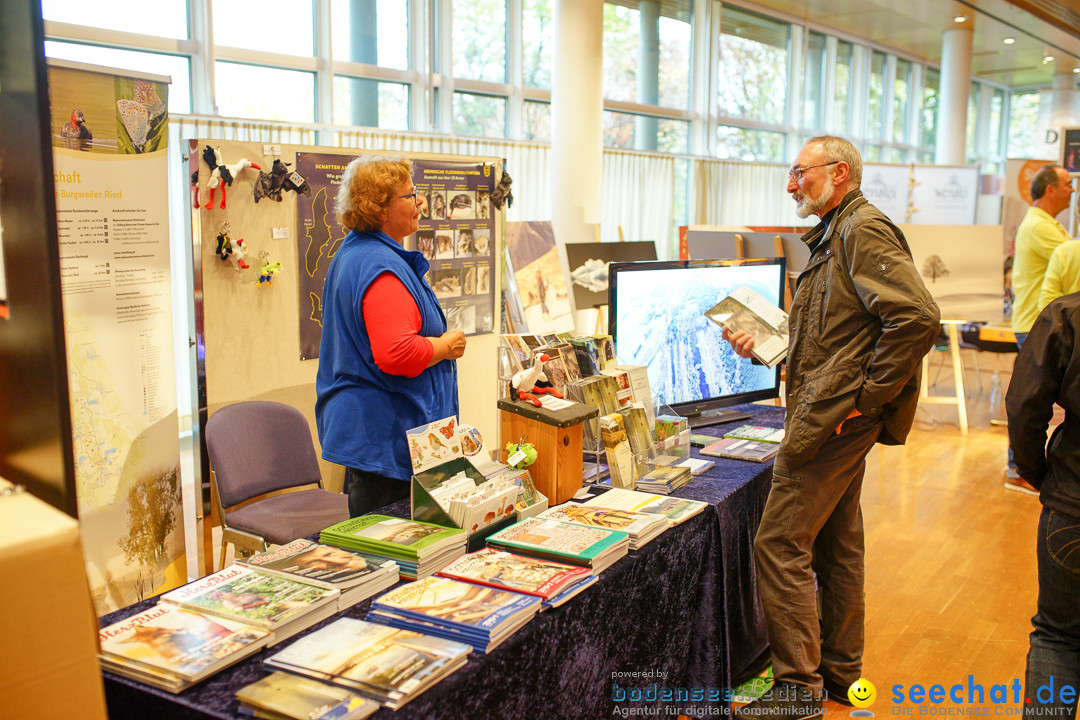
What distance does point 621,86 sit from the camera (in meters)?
8.12

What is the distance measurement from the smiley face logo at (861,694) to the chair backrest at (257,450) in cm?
188

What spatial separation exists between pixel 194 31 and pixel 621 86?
4.31 meters

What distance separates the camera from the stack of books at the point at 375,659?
1.18m

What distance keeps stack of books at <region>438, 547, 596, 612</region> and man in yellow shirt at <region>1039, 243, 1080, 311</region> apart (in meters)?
3.47

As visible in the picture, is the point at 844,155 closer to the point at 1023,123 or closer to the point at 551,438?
the point at 551,438

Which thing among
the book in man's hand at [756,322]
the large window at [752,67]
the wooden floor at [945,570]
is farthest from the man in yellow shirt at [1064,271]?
the large window at [752,67]

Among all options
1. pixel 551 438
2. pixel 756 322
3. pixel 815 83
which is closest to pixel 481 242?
pixel 756 322

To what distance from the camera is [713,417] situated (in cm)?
293

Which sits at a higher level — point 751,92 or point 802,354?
point 751,92

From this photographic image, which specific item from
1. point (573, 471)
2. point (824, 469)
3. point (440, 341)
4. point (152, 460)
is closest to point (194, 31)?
point (152, 460)

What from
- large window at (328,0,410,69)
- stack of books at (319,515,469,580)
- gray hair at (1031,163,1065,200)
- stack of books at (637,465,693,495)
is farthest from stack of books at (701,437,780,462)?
large window at (328,0,410,69)

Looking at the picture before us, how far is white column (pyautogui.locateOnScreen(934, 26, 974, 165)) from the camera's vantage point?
1059 cm

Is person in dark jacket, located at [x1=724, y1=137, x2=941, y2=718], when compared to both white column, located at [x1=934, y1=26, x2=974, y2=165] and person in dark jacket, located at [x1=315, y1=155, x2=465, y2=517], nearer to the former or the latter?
person in dark jacket, located at [x1=315, y1=155, x2=465, y2=517]

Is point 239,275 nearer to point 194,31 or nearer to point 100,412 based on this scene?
point 100,412
